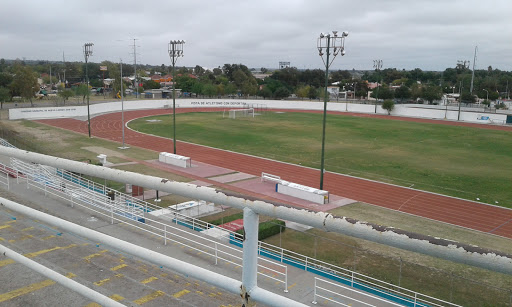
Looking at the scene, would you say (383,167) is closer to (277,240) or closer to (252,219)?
(277,240)

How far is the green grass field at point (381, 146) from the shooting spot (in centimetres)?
3278

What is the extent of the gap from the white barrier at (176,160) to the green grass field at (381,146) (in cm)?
846

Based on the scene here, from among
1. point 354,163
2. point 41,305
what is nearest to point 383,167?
point 354,163

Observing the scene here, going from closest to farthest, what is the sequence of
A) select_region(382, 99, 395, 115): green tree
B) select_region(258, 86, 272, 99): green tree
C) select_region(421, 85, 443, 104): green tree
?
1. select_region(382, 99, 395, 115): green tree
2. select_region(421, 85, 443, 104): green tree
3. select_region(258, 86, 272, 99): green tree

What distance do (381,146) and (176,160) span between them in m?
23.8

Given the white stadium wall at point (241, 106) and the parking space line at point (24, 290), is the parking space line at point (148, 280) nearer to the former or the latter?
the parking space line at point (24, 290)

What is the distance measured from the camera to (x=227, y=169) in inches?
1340

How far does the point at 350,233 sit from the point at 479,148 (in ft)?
173

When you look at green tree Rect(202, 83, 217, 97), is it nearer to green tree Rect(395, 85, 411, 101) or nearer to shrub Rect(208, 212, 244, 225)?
green tree Rect(395, 85, 411, 101)

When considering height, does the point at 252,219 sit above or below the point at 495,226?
above

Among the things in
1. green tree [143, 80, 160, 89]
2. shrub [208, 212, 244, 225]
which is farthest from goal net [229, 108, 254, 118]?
green tree [143, 80, 160, 89]

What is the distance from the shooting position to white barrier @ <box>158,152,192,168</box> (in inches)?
1340

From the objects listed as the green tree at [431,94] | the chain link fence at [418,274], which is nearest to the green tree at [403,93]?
the green tree at [431,94]

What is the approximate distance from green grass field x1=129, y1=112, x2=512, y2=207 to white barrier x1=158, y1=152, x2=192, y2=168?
333 inches
